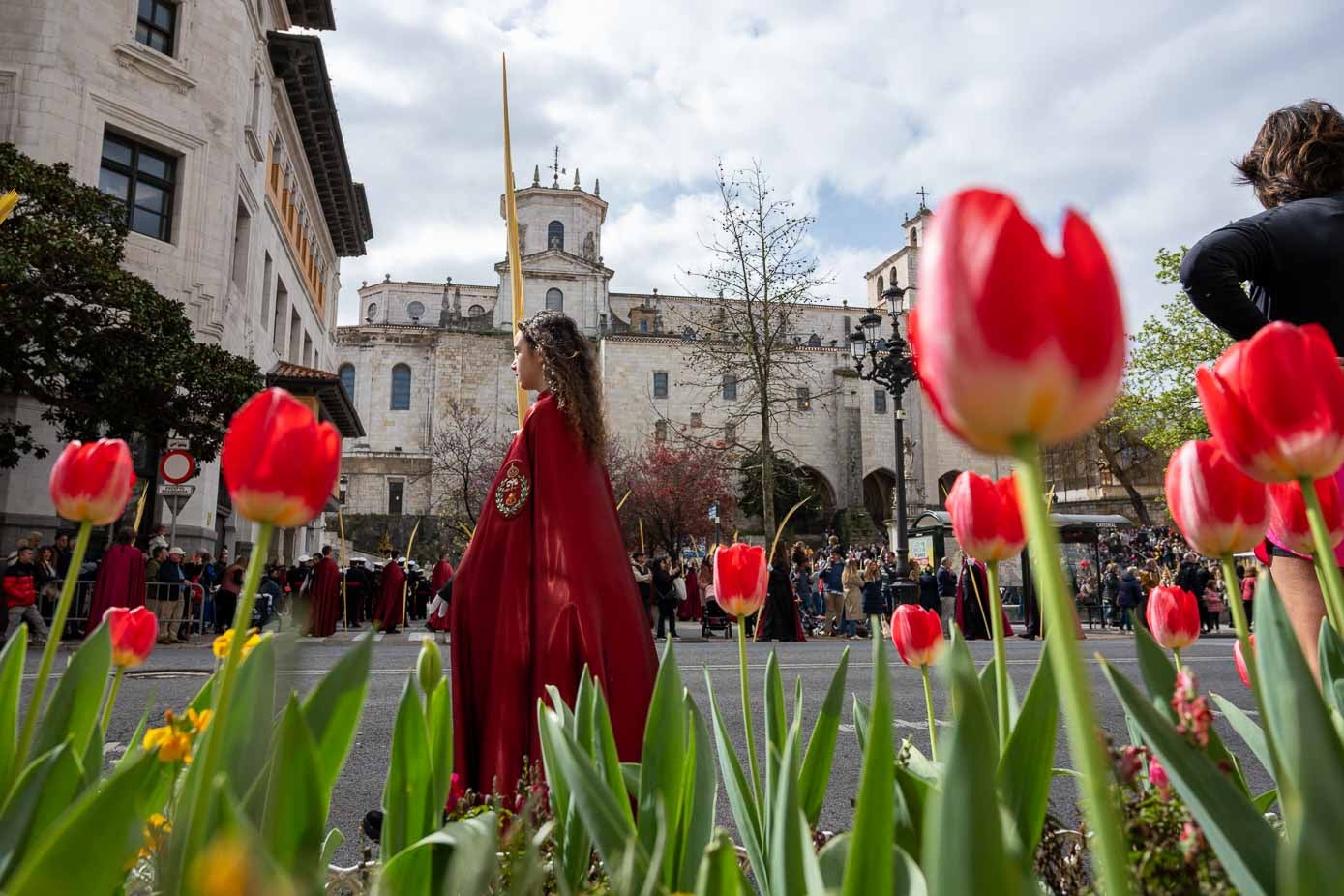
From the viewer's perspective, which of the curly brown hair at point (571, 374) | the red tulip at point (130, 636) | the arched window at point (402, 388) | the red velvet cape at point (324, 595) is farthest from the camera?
the arched window at point (402, 388)

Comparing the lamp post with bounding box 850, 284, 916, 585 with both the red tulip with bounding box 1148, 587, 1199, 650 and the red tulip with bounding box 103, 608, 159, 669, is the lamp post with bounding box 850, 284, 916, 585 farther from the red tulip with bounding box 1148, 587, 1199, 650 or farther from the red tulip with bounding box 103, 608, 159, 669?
the red tulip with bounding box 103, 608, 159, 669

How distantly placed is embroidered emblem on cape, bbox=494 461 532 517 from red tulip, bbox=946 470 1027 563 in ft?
5.63

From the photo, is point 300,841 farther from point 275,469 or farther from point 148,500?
point 148,500

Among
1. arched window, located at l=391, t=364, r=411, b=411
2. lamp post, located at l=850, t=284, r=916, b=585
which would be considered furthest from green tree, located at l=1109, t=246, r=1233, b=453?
arched window, located at l=391, t=364, r=411, b=411

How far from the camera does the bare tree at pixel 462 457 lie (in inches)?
1693

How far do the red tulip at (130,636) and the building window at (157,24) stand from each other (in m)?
18.8

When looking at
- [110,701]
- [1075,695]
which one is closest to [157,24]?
[110,701]

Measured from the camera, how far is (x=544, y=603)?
8.74ft

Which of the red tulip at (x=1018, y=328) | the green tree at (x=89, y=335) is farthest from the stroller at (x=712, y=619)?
the red tulip at (x=1018, y=328)

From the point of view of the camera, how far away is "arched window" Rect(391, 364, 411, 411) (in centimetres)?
5512

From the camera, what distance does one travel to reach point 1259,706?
906 mm

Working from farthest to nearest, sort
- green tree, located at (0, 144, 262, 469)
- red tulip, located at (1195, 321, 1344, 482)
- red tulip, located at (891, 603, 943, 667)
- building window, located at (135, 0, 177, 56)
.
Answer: building window, located at (135, 0, 177, 56), green tree, located at (0, 144, 262, 469), red tulip, located at (891, 603, 943, 667), red tulip, located at (1195, 321, 1344, 482)

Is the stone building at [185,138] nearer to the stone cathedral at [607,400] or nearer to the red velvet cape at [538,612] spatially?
the red velvet cape at [538,612]

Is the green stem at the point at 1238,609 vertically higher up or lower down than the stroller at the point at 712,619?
higher up
